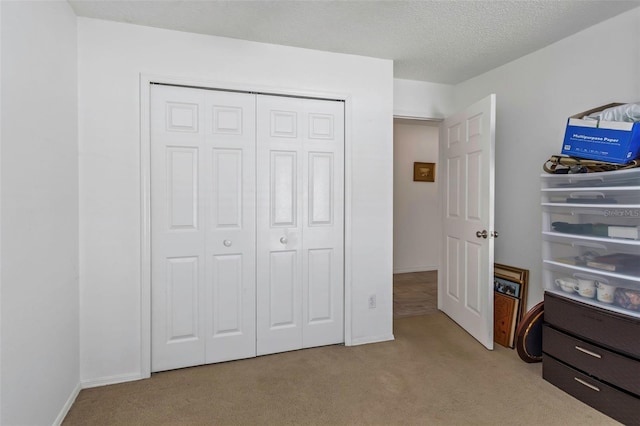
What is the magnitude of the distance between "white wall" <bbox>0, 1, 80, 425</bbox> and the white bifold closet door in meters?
0.47

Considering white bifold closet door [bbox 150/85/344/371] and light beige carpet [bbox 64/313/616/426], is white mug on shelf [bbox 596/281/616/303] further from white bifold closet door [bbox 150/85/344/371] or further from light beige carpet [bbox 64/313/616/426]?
white bifold closet door [bbox 150/85/344/371]

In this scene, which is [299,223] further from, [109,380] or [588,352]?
[588,352]

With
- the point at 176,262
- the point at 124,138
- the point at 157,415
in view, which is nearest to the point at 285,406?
the point at 157,415

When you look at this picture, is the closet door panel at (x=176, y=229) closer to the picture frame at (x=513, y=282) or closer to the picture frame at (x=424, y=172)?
the picture frame at (x=513, y=282)

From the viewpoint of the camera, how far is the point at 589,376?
6.39 feet

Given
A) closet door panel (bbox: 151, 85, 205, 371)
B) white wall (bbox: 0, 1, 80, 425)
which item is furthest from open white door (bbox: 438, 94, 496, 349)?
white wall (bbox: 0, 1, 80, 425)

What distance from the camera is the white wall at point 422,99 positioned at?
3.27 metres

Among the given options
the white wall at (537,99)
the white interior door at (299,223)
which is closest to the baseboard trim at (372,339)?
the white interior door at (299,223)

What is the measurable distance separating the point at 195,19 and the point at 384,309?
252 centimetres

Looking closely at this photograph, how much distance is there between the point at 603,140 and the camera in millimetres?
1890

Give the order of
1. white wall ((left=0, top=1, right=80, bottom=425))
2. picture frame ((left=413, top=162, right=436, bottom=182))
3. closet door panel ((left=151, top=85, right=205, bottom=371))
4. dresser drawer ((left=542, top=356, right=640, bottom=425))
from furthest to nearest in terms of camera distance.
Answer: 1. picture frame ((left=413, top=162, right=436, bottom=182))
2. closet door panel ((left=151, top=85, right=205, bottom=371))
3. dresser drawer ((left=542, top=356, right=640, bottom=425))
4. white wall ((left=0, top=1, right=80, bottom=425))

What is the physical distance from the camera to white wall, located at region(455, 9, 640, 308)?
2.15m

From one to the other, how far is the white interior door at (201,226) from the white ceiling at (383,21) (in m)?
0.46

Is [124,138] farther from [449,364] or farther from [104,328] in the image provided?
[449,364]
